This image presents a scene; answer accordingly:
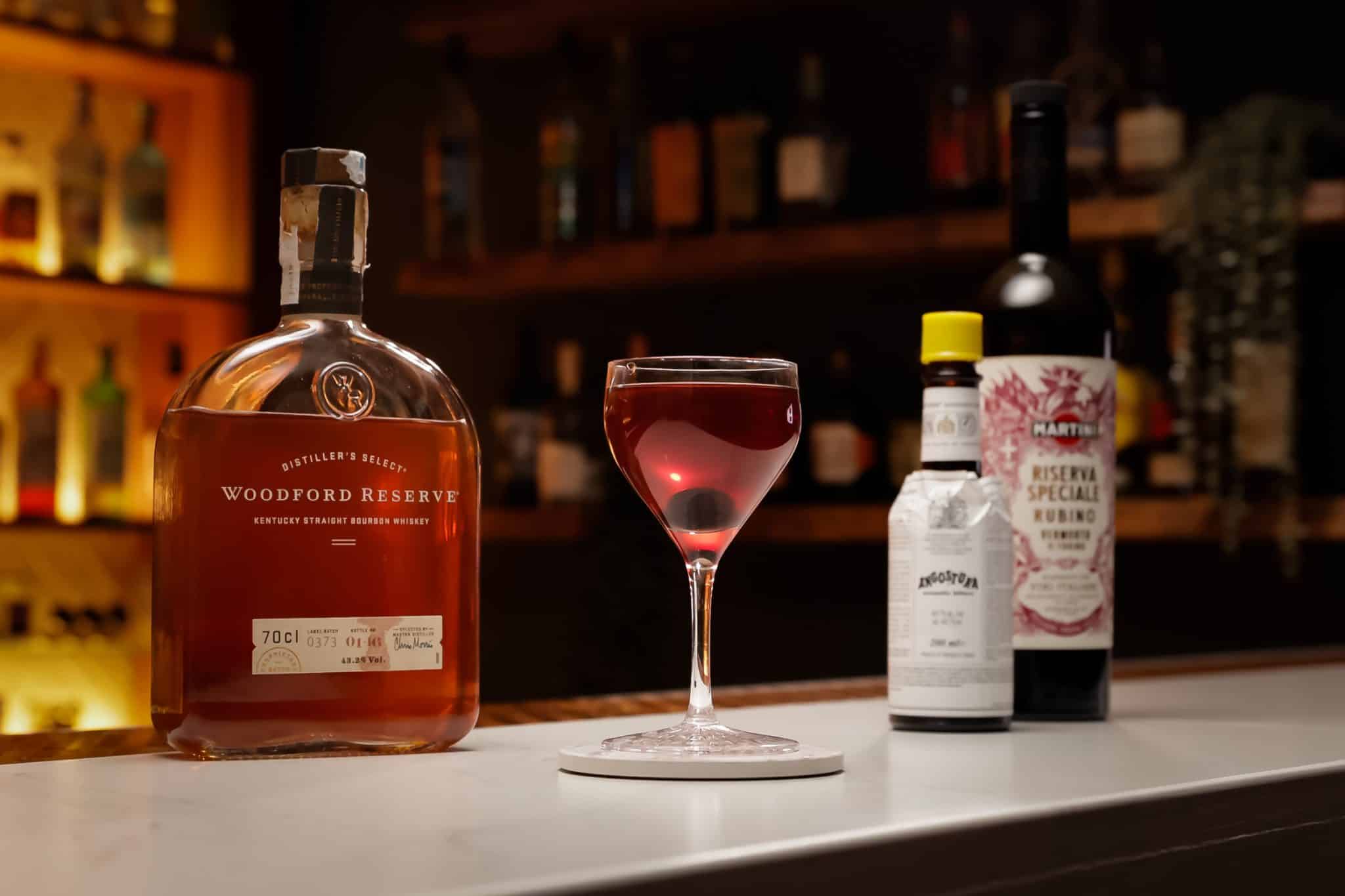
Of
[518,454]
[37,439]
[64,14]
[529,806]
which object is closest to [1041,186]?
[529,806]

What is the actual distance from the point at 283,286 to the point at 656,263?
188 cm

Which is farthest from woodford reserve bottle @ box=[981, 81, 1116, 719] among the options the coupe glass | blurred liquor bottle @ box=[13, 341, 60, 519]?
blurred liquor bottle @ box=[13, 341, 60, 519]

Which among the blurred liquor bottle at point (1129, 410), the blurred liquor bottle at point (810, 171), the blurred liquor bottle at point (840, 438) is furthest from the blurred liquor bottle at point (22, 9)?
the blurred liquor bottle at point (1129, 410)

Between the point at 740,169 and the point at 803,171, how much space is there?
0.11 m

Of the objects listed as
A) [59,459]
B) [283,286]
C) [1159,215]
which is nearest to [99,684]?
[59,459]

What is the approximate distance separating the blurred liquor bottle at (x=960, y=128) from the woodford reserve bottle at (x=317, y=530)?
1861mm

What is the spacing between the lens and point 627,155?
9.51ft

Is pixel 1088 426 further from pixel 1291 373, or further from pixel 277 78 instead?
pixel 277 78

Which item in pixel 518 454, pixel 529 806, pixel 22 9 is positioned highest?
pixel 22 9

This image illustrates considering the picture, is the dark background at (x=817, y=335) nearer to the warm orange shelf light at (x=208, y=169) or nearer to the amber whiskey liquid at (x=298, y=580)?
the warm orange shelf light at (x=208, y=169)

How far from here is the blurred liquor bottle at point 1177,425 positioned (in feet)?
7.91

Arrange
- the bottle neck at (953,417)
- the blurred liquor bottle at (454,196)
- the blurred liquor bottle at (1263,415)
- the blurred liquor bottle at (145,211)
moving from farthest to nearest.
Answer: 1. the blurred liquor bottle at (145,211)
2. the blurred liquor bottle at (454,196)
3. the blurred liquor bottle at (1263,415)
4. the bottle neck at (953,417)

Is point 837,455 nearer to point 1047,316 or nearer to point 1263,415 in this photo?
point 1263,415

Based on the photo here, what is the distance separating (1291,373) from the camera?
8.00 feet
